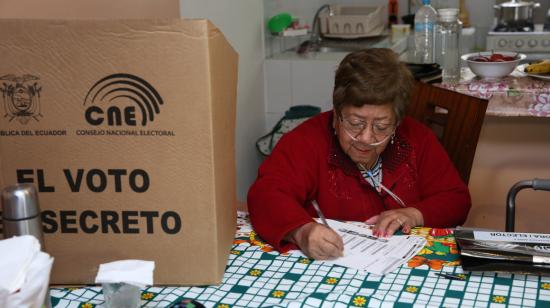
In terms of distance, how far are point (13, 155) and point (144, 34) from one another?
323mm

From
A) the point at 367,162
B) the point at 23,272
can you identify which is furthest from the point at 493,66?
the point at 23,272

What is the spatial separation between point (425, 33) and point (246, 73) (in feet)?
3.00

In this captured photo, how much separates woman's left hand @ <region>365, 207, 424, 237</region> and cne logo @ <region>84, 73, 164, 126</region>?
612 millimetres

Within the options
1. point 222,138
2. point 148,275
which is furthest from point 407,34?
point 148,275

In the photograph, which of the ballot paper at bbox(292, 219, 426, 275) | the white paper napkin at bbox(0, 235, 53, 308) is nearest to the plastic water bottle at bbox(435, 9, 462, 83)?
the ballot paper at bbox(292, 219, 426, 275)

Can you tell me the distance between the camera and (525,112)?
88.9 inches

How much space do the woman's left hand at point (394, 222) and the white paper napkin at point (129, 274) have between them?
2.06 feet

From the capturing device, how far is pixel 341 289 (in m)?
1.20

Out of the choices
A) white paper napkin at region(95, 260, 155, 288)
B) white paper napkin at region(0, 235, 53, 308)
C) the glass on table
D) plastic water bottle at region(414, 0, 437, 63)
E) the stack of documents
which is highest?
plastic water bottle at region(414, 0, 437, 63)

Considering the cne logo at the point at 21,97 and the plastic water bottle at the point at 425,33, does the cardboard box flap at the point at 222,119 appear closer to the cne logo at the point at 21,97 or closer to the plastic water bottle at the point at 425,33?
the cne logo at the point at 21,97

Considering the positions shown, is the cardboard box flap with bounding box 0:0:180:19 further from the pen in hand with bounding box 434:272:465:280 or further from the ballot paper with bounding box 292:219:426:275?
the pen in hand with bounding box 434:272:465:280

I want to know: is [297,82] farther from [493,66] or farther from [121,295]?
[121,295]

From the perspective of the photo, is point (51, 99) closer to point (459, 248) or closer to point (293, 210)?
point (293, 210)

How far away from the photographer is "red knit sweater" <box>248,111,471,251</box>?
168 cm
